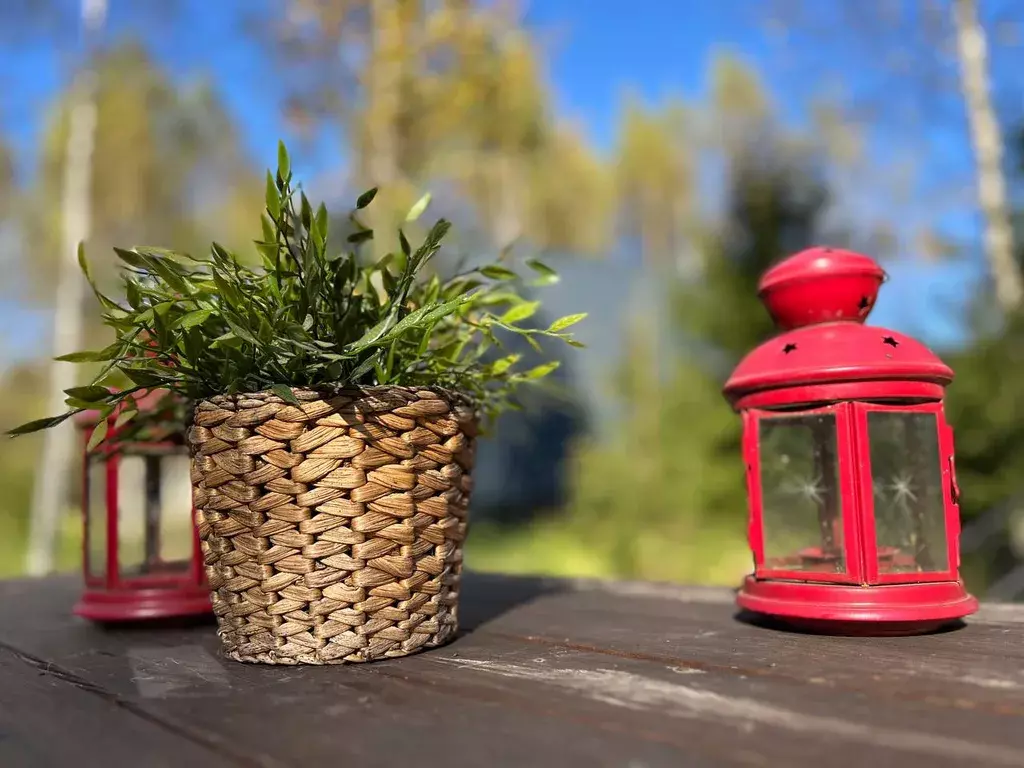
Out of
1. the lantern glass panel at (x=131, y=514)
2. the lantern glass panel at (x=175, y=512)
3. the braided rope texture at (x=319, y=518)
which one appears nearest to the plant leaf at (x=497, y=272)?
the braided rope texture at (x=319, y=518)

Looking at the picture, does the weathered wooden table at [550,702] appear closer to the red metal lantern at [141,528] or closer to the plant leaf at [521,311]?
the red metal lantern at [141,528]

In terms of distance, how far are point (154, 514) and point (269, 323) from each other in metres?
0.75

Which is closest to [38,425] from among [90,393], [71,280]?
[90,393]

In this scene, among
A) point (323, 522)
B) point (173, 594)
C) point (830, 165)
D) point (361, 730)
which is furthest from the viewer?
point (830, 165)

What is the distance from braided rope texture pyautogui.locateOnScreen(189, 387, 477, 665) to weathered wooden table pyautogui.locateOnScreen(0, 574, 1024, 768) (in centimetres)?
4

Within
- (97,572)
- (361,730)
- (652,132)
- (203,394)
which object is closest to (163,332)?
(203,394)

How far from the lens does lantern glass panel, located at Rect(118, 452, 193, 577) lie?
1.47m

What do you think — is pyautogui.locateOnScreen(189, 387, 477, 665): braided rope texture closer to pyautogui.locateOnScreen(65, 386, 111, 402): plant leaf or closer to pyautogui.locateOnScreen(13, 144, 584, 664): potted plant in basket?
pyautogui.locateOnScreen(13, 144, 584, 664): potted plant in basket

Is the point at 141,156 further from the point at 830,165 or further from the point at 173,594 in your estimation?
the point at 173,594

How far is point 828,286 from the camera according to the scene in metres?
1.25

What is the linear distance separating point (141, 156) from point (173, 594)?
12.5 meters

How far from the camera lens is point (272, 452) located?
3.22 ft

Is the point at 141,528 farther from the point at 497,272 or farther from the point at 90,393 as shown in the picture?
the point at 497,272

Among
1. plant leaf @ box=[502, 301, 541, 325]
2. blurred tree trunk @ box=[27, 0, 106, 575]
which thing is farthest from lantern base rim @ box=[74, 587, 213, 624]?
blurred tree trunk @ box=[27, 0, 106, 575]
